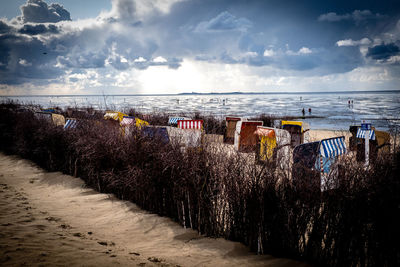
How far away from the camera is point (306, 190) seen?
9.72 feet

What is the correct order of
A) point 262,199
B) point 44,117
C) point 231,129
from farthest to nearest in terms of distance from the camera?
point 231,129 < point 44,117 < point 262,199

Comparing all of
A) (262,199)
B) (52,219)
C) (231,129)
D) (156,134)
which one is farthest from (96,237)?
(231,129)

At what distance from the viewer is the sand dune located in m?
2.97

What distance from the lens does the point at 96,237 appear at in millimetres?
3789

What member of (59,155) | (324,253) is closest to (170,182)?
(324,253)

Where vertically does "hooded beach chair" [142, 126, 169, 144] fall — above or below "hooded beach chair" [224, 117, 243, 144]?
above

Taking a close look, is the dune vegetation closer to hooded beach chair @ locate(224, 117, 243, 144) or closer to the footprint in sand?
the footprint in sand

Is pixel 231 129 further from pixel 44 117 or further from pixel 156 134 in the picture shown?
pixel 44 117

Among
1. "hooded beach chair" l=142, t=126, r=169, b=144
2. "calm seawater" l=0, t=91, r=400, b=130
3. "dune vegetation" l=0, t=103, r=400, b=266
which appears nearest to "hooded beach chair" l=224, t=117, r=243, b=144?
"calm seawater" l=0, t=91, r=400, b=130

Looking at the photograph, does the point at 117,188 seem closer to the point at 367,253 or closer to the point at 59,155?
the point at 59,155

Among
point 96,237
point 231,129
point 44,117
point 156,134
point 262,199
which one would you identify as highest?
point 44,117

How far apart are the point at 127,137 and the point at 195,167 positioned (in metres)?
2.37

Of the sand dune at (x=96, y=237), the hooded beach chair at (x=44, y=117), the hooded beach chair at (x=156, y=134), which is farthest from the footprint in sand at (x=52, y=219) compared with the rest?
the hooded beach chair at (x=44, y=117)

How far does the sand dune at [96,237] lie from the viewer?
9.75ft
